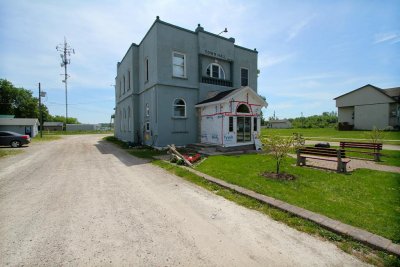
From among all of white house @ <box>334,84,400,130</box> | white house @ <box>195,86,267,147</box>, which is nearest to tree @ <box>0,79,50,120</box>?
white house @ <box>195,86,267,147</box>

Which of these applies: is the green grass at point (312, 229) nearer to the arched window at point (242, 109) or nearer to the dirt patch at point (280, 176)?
the dirt patch at point (280, 176)

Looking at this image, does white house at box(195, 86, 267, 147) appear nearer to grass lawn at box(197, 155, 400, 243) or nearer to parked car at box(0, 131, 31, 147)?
grass lawn at box(197, 155, 400, 243)

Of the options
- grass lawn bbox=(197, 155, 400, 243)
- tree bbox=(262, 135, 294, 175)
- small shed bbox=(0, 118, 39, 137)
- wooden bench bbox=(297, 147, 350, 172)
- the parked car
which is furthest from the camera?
small shed bbox=(0, 118, 39, 137)

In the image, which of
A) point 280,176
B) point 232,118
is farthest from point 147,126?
point 280,176

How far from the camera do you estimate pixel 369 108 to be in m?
35.8

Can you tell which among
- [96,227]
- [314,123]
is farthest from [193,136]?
[314,123]

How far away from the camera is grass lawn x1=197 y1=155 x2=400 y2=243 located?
13.4ft

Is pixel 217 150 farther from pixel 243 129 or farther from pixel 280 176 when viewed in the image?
pixel 280 176

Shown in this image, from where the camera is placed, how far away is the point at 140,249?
328 centimetres

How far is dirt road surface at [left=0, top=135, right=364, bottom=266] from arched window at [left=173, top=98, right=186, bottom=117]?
33.2 feet

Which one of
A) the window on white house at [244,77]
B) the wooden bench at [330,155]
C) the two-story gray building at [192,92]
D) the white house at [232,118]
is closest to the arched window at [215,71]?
the two-story gray building at [192,92]

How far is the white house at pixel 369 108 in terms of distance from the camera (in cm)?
3384

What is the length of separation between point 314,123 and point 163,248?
7915cm

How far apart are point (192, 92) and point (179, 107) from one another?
1645 millimetres
